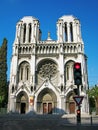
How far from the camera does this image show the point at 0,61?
48.0 meters

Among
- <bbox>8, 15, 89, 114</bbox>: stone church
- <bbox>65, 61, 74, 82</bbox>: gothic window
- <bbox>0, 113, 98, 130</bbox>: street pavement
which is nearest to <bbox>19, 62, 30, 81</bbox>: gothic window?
<bbox>8, 15, 89, 114</bbox>: stone church

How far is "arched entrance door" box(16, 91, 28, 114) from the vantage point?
1724 inches

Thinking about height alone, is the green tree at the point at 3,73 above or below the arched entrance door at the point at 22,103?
above

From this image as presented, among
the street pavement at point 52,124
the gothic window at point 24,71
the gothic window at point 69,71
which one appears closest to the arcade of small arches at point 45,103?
the gothic window at point 69,71

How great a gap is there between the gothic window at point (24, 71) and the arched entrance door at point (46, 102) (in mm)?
4902

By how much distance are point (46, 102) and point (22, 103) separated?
5.05 metres

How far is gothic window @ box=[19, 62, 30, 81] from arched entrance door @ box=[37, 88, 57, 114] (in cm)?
490

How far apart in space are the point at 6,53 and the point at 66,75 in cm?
1549

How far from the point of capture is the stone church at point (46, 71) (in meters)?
42.9

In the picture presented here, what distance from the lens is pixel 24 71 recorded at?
46062 millimetres

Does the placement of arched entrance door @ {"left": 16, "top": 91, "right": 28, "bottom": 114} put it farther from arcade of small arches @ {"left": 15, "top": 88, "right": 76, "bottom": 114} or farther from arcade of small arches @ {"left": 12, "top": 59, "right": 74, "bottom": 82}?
arcade of small arches @ {"left": 12, "top": 59, "right": 74, "bottom": 82}

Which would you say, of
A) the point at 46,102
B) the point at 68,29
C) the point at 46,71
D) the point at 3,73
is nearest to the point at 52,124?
the point at 46,102

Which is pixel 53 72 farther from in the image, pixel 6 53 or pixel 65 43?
pixel 6 53

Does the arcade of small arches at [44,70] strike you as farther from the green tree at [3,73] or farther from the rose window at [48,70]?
the green tree at [3,73]
